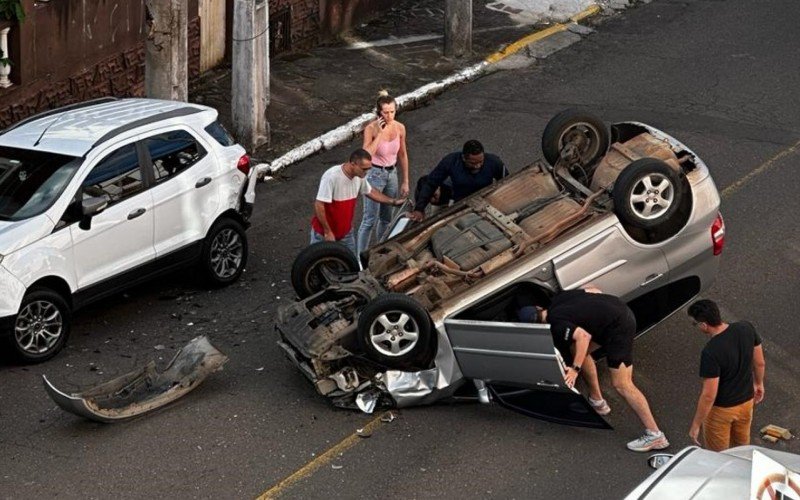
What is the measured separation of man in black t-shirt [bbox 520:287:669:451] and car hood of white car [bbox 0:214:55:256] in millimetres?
3913

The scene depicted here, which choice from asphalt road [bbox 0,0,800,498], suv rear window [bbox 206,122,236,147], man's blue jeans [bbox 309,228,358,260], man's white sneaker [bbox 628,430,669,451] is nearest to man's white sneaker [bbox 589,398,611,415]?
asphalt road [bbox 0,0,800,498]

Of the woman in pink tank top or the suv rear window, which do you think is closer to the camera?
the suv rear window

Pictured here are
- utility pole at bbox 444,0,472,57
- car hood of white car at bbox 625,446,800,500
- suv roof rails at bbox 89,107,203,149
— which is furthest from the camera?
utility pole at bbox 444,0,472,57

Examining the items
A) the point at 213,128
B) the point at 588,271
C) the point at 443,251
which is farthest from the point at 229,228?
the point at 588,271

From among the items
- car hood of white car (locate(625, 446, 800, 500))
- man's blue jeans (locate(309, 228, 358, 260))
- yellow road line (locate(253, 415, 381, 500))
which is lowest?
yellow road line (locate(253, 415, 381, 500))

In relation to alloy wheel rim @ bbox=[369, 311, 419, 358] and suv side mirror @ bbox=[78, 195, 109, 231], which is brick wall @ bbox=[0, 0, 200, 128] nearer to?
suv side mirror @ bbox=[78, 195, 109, 231]

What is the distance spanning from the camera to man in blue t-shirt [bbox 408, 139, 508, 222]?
12148 mm

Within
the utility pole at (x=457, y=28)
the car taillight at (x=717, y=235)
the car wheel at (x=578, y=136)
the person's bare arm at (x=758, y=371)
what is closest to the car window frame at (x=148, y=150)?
the car wheel at (x=578, y=136)

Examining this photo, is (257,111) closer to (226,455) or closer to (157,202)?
(157,202)

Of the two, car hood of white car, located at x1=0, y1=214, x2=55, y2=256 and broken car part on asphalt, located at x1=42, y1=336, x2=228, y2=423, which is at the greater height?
car hood of white car, located at x1=0, y1=214, x2=55, y2=256

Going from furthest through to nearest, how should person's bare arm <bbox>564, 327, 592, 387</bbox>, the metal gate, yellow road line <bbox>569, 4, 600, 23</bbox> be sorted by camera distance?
yellow road line <bbox>569, 4, 600, 23</bbox> → the metal gate → person's bare arm <bbox>564, 327, 592, 387</bbox>

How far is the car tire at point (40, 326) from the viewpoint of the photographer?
36.7ft

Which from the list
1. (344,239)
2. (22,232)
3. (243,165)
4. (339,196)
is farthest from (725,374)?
(22,232)

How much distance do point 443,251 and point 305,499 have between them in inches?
95.1
